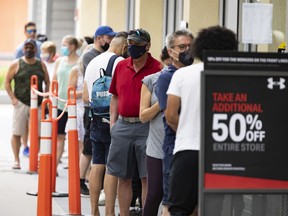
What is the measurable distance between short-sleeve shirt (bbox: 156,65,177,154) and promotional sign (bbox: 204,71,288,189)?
927mm

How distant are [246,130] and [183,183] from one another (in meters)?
0.64

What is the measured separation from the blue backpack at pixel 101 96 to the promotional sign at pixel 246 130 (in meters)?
3.42

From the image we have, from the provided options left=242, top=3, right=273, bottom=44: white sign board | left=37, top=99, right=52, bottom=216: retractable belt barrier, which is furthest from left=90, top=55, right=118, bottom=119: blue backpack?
left=242, top=3, right=273, bottom=44: white sign board

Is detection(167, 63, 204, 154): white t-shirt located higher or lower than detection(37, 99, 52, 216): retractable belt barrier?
→ higher

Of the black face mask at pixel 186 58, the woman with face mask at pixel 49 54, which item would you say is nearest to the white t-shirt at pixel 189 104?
the black face mask at pixel 186 58

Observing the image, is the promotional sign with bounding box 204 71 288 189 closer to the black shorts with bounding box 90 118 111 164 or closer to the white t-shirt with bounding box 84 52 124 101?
the black shorts with bounding box 90 118 111 164

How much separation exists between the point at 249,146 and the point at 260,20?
2.08 meters

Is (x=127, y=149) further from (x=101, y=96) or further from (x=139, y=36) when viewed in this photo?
(x=139, y=36)

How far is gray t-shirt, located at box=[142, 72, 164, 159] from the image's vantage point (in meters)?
8.92

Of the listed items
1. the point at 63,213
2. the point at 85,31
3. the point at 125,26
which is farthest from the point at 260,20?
the point at 85,31

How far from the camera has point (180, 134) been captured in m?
7.48

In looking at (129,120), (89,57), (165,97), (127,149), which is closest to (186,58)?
(165,97)

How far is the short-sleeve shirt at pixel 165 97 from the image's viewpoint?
8.06 metres

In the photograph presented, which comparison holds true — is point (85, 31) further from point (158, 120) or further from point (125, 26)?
point (158, 120)
